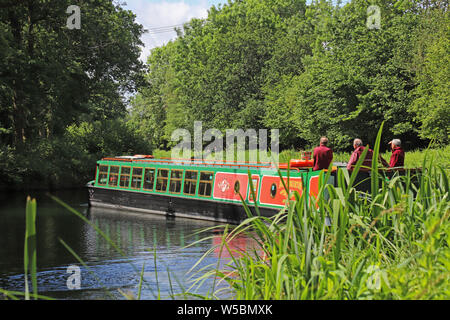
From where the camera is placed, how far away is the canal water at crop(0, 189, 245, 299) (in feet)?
32.2

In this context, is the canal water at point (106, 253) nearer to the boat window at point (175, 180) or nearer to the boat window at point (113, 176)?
the boat window at point (175, 180)

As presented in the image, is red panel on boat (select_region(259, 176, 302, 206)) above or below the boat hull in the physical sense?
above

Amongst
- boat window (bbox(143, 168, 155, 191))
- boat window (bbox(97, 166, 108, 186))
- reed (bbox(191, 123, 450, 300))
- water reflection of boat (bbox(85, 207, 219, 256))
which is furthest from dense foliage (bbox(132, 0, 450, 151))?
reed (bbox(191, 123, 450, 300))

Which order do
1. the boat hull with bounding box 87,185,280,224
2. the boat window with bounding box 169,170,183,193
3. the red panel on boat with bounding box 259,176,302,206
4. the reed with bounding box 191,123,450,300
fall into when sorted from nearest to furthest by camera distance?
the reed with bounding box 191,123,450,300 → the red panel on boat with bounding box 259,176,302,206 → the boat hull with bounding box 87,185,280,224 → the boat window with bounding box 169,170,183,193

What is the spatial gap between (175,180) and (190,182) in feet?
2.65

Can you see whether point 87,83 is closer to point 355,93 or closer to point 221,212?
point 355,93

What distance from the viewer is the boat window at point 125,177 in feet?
77.5

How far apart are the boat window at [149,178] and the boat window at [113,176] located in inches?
82.1

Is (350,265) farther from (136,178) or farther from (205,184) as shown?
(136,178)

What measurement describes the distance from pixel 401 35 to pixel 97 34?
18526 mm

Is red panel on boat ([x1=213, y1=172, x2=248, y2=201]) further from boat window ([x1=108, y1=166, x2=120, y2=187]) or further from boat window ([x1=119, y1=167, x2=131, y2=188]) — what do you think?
boat window ([x1=108, y1=166, x2=120, y2=187])

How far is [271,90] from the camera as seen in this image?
48.5 metres

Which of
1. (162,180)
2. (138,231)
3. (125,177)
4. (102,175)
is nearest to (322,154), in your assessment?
(138,231)
